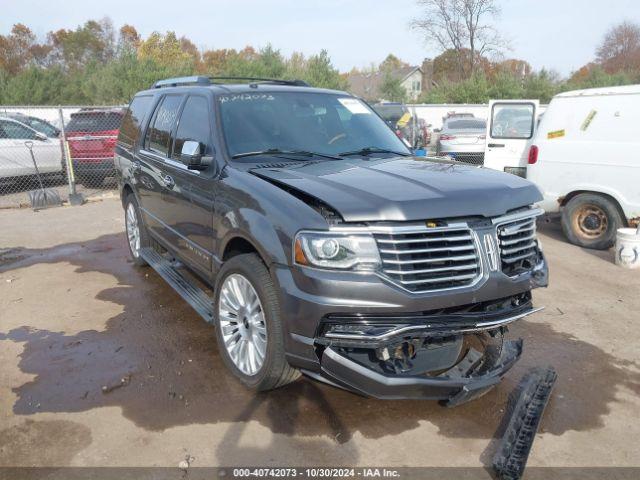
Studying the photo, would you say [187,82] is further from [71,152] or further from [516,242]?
[71,152]

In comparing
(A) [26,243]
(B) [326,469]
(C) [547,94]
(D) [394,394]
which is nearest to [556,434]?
(D) [394,394]

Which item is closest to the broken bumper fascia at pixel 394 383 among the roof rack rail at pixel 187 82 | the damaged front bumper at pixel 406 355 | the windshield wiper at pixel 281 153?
the damaged front bumper at pixel 406 355

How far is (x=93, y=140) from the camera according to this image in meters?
12.0

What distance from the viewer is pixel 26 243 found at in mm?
7922

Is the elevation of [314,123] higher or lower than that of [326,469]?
higher

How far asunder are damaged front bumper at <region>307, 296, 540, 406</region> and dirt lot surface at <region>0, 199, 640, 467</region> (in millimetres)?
383

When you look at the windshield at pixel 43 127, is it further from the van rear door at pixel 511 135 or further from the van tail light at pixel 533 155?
the van tail light at pixel 533 155

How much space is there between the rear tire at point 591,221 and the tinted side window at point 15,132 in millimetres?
11553

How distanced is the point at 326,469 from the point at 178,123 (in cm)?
325

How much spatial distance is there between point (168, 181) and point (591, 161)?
5700 mm

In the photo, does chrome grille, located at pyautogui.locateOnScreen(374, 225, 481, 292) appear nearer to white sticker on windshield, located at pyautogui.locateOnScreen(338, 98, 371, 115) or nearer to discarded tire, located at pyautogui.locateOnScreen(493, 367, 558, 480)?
discarded tire, located at pyautogui.locateOnScreen(493, 367, 558, 480)

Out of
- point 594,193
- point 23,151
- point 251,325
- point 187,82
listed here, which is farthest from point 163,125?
point 23,151

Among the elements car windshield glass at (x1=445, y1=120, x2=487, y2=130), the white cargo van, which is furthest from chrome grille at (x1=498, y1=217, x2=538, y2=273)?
car windshield glass at (x1=445, y1=120, x2=487, y2=130)

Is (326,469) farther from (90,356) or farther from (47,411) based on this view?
(90,356)
